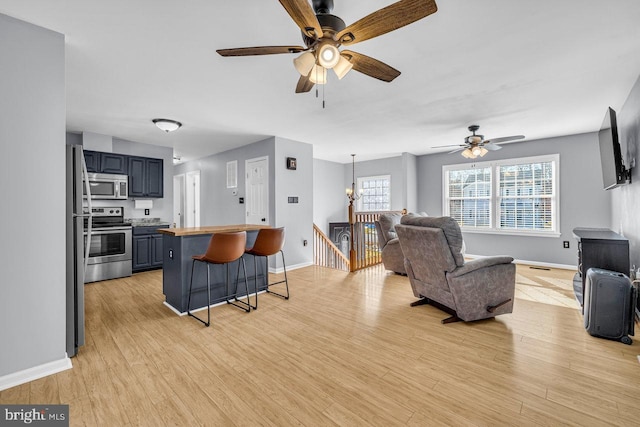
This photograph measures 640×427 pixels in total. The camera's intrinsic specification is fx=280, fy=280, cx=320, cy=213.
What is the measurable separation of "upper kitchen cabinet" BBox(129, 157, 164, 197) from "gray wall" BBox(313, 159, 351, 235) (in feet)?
12.9

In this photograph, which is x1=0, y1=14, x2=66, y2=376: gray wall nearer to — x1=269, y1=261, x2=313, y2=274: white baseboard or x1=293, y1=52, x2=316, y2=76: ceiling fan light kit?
x1=293, y1=52, x2=316, y2=76: ceiling fan light kit

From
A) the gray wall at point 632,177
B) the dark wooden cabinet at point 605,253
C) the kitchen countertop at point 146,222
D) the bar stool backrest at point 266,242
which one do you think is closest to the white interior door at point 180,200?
the kitchen countertop at point 146,222

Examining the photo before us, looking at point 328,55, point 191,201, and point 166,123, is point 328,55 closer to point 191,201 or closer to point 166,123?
point 166,123

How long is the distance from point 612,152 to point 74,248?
5.40 meters

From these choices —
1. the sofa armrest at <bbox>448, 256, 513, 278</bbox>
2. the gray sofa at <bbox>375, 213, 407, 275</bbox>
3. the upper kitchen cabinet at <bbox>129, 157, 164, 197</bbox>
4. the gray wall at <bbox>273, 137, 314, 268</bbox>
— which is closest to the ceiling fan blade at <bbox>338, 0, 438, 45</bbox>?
the sofa armrest at <bbox>448, 256, 513, 278</bbox>

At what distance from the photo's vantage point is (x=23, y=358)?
76.4 inches

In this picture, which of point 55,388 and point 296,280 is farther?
point 296,280

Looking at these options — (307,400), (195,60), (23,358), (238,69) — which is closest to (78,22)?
(195,60)

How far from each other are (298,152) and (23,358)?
15.2 ft

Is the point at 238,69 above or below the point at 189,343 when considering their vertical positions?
above

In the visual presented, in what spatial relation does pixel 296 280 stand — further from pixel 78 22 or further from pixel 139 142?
pixel 139 142

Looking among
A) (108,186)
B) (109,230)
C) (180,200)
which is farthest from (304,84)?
(180,200)

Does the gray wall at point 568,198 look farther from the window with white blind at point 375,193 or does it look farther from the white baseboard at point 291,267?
the white baseboard at point 291,267

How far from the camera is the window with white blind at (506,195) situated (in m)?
5.47
